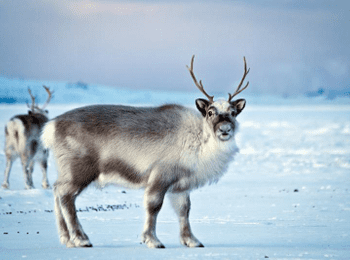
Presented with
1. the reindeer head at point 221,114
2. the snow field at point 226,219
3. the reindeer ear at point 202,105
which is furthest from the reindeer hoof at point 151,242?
the reindeer ear at point 202,105

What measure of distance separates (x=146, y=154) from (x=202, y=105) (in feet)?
3.30

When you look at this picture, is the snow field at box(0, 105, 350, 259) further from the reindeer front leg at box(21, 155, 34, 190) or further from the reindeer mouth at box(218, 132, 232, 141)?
the reindeer mouth at box(218, 132, 232, 141)

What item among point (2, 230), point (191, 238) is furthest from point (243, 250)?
point (2, 230)

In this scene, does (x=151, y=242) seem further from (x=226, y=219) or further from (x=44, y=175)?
(x=44, y=175)

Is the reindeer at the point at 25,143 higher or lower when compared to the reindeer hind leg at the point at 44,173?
higher

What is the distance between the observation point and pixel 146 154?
7.86 m

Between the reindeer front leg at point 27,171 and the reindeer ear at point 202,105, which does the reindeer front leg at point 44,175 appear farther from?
the reindeer ear at point 202,105

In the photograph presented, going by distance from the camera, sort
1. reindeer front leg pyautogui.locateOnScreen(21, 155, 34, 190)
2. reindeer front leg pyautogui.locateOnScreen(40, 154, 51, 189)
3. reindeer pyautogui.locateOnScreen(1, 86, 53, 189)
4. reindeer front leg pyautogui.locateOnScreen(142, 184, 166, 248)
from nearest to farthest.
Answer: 1. reindeer front leg pyautogui.locateOnScreen(142, 184, 166, 248)
2. reindeer front leg pyautogui.locateOnScreen(21, 155, 34, 190)
3. reindeer pyautogui.locateOnScreen(1, 86, 53, 189)
4. reindeer front leg pyautogui.locateOnScreen(40, 154, 51, 189)

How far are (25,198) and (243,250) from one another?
764cm

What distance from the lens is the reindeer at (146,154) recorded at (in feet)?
25.3

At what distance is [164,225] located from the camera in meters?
9.91

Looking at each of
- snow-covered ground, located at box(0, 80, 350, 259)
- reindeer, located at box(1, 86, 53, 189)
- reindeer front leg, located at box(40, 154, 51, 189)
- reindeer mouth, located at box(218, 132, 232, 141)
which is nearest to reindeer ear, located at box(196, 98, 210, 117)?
reindeer mouth, located at box(218, 132, 232, 141)

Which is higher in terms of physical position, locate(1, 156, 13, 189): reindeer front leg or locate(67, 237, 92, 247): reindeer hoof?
locate(67, 237, 92, 247): reindeer hoof

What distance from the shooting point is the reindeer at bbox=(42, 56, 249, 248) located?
7.70 m
